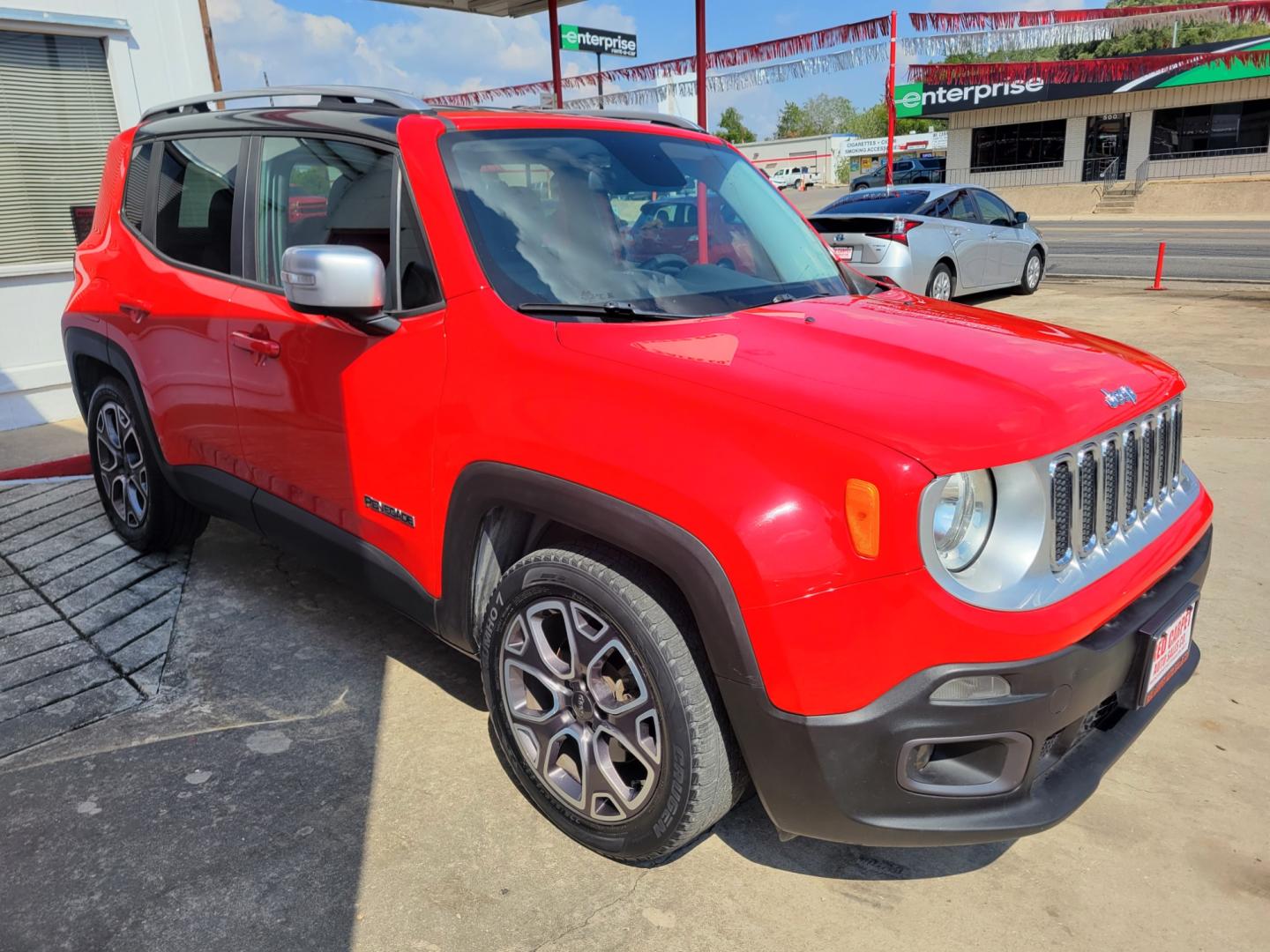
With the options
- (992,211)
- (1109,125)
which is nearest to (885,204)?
(992,211)

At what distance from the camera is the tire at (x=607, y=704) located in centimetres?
225

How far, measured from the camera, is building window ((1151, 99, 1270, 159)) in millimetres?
38125

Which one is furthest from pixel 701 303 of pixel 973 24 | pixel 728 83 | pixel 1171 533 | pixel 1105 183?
pixel 1105 183

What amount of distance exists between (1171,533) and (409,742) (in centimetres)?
231

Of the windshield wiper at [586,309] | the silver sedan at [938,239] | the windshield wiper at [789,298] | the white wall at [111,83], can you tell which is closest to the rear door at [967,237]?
the silver sedan at [938,239]

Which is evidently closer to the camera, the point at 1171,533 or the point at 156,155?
the point at 1171,533

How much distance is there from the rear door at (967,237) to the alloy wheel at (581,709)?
398 inches

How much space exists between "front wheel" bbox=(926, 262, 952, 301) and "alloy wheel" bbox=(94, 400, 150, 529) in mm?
8845

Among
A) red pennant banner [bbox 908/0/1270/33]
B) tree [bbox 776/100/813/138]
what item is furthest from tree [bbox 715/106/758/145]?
red pennant banner [bbox 908/0/1270/33]

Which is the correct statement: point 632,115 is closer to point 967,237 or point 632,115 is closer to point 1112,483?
point 1112,483

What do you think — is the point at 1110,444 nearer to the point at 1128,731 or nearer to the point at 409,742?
the point at 1128,731

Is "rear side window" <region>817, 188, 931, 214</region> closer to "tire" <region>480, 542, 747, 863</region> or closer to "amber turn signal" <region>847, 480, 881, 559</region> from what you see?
"tire" <region>480, 542, 747, 863</region>

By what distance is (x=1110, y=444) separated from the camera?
237 cm

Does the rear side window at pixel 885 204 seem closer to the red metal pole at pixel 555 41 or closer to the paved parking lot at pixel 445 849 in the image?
the red metal pole at pixel 555 41
